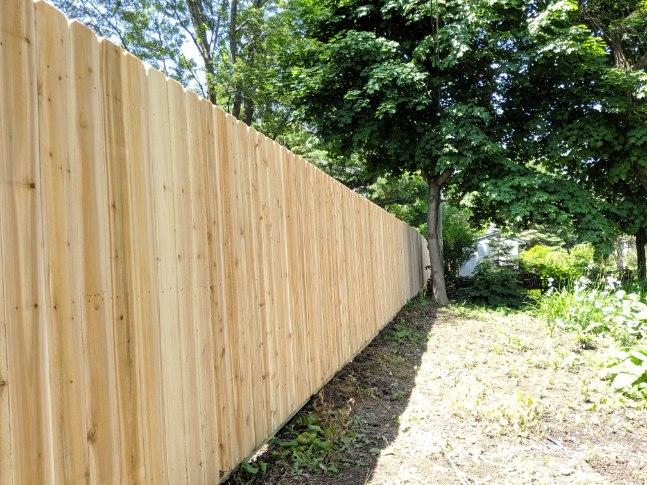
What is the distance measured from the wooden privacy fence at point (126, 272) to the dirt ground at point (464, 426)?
17.3 inches

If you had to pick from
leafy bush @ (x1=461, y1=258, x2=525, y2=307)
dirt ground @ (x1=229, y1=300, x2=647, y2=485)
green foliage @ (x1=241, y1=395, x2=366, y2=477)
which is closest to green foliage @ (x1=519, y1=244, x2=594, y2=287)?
Result: leafy bush @ (x1=461, y1=258, x2=525, y2=307)

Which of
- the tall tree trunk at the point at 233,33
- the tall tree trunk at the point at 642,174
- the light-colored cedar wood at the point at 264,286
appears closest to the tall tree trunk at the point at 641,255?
the tall tree trunk at the point at 642,174

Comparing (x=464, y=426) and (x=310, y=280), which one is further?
(x=310, y=280)

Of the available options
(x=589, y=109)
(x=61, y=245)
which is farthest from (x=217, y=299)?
(x=589, y=109)

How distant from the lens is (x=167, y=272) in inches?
69.8

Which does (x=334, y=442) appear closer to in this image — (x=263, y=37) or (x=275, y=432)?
(x=275, y=432)

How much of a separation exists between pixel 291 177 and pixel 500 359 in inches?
141

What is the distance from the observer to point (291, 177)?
127 inches

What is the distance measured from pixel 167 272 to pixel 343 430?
1.85m

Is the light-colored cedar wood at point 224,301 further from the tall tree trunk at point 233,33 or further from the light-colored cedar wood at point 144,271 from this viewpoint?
the tall tree trunk at point 233,33

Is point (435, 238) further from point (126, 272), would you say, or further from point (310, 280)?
point (126, 272)

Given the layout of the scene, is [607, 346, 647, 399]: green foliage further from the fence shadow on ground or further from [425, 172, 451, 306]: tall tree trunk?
[425, 172, 451, 306]: tall tree trunk

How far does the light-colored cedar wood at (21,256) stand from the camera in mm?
1113

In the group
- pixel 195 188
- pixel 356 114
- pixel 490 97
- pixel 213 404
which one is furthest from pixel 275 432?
pixel 490 97
